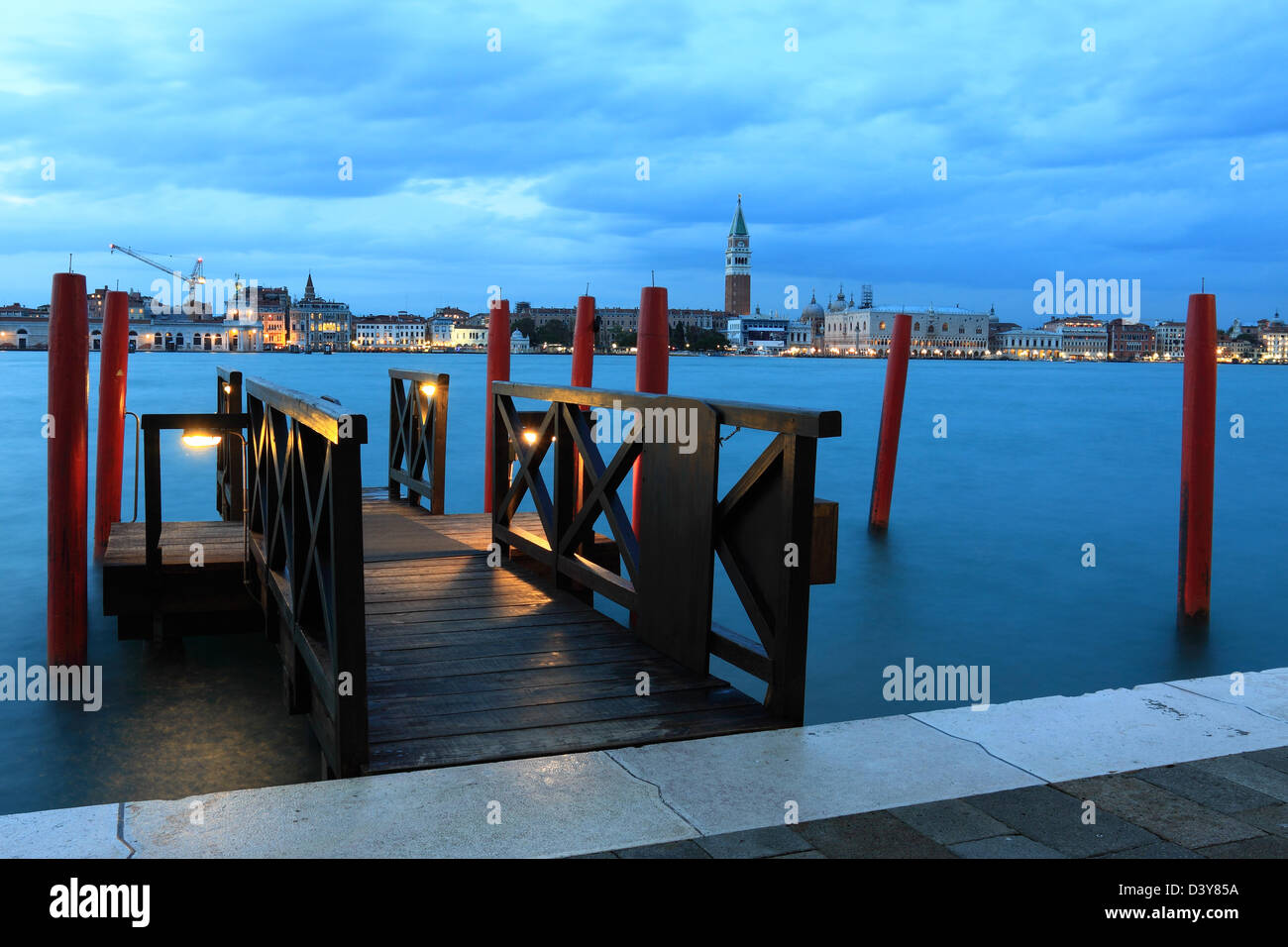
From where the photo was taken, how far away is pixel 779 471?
4.88 meters

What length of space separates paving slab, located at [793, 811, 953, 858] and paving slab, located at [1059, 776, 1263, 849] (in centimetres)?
73

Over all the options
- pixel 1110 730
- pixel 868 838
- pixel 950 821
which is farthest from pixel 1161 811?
pixel 868 838

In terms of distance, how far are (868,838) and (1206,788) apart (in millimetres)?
1450

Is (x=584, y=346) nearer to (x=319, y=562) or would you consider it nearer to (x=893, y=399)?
(x=893, y=399)

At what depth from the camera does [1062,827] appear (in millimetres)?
3588

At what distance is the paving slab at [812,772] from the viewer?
377cm

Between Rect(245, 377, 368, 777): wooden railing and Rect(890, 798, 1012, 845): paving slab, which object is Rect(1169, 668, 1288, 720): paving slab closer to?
Rect(890, 798, 1012, 845): paving slab

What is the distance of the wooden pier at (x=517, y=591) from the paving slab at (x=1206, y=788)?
60.1 inches

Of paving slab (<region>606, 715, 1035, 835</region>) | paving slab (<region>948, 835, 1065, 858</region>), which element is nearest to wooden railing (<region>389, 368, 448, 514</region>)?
paving slab (<region>606, 715, 1035, 835</region>)

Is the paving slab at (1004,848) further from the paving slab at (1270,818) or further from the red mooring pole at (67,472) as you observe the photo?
the red mooring pole at (67,472)

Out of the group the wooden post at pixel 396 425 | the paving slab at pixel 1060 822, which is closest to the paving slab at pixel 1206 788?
the paving slab at pixel 1060 822
